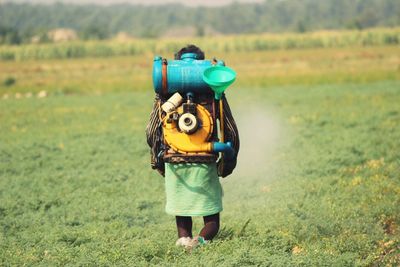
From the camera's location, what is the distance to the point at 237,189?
11273 mm

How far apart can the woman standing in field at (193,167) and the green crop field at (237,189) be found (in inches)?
16.2

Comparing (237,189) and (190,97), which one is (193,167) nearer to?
(190,97)

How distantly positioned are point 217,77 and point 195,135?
578mm

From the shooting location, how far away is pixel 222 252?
6.55 meters

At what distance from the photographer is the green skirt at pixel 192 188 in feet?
21.5

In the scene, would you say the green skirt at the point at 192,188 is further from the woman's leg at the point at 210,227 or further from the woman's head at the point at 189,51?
the woman's head at the point at 189,51

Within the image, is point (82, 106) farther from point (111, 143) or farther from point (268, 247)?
point (268, 247)

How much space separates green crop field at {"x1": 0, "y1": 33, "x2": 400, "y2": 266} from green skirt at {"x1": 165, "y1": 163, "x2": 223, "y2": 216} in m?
0.38

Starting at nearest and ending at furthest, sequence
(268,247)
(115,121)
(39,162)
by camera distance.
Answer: (268,247)
(39,162)
(115,121)

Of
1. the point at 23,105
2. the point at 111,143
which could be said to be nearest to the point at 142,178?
the point at 111,143

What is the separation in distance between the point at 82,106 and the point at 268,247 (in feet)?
72.7

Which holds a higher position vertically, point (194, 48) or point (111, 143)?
point (194, 48)

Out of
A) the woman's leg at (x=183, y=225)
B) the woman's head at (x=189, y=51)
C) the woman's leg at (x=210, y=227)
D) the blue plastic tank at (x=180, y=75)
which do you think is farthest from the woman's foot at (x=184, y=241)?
the woman's head at (x=189, y=51)

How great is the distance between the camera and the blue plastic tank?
624 centimetres
